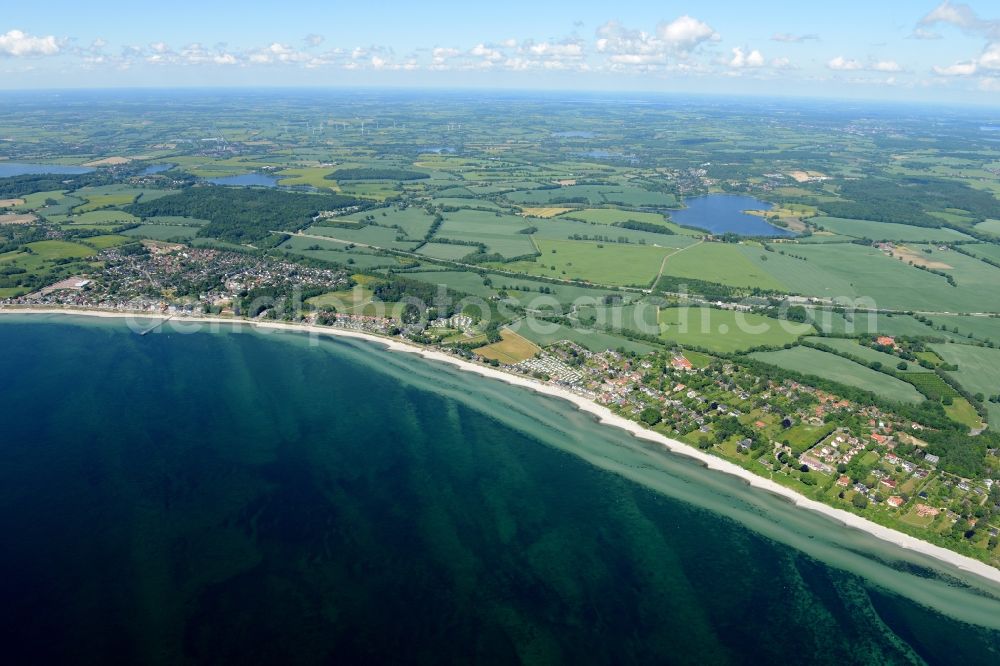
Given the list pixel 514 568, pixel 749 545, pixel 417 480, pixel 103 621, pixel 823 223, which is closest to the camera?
pixel 103 621

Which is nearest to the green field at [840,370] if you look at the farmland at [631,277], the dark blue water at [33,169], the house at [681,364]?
the farmland at [631,277]

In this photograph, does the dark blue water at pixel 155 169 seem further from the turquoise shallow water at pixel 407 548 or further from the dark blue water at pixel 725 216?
the dark blue water at pixel 725 216

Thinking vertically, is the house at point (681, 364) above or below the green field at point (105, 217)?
below

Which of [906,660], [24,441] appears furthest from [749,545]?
[24,441]

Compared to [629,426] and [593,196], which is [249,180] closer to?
[593,196]

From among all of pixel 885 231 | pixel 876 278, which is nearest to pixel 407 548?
pixel 876 278

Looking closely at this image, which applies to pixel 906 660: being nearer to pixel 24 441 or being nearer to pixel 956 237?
pixel 24 441

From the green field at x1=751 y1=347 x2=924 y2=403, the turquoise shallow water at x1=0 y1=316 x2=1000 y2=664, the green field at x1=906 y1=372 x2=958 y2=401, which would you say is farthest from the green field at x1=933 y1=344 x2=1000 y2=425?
the turquoise shallow water at x1=0 y1=316 x2=1000 y2=664
